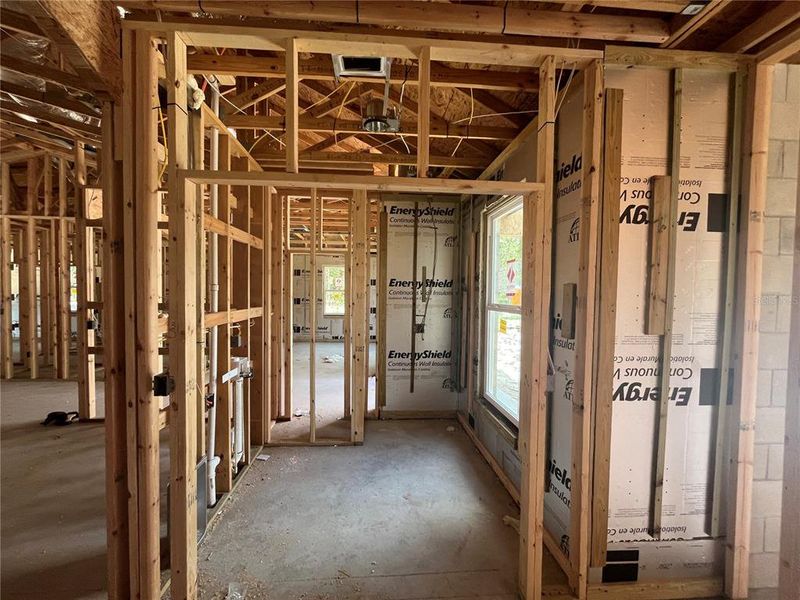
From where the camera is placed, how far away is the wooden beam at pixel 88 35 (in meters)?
1.30

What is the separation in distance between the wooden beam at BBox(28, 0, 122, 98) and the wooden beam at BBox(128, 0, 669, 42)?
25 cm

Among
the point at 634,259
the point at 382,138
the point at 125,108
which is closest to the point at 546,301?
the point at 634,259

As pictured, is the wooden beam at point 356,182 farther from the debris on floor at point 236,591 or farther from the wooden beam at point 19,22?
the debris on floor at point 236,591

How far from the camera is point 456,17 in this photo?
1683 millimetres

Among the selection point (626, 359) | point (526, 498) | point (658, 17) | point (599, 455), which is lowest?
point (526, 498)

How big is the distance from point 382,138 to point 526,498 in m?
3.65

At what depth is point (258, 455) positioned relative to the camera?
11.0 feet

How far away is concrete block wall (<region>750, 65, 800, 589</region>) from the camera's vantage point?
6.28ft

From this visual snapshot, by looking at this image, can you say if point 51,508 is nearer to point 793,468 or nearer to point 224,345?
point 224,345

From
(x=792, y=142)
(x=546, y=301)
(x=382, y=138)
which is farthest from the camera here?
(x=382, y=138)

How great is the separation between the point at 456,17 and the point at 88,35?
62.3 inches

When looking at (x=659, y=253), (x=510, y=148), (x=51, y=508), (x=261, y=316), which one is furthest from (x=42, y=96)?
(x=659, y=253)

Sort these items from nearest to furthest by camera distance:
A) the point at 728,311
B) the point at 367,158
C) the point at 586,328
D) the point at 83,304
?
1. the point at 586,328
2. the point at 728,311
3. the point at 367,158
4. the point at 83,304

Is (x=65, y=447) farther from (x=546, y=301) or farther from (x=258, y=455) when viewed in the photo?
(x=546, y=301)
